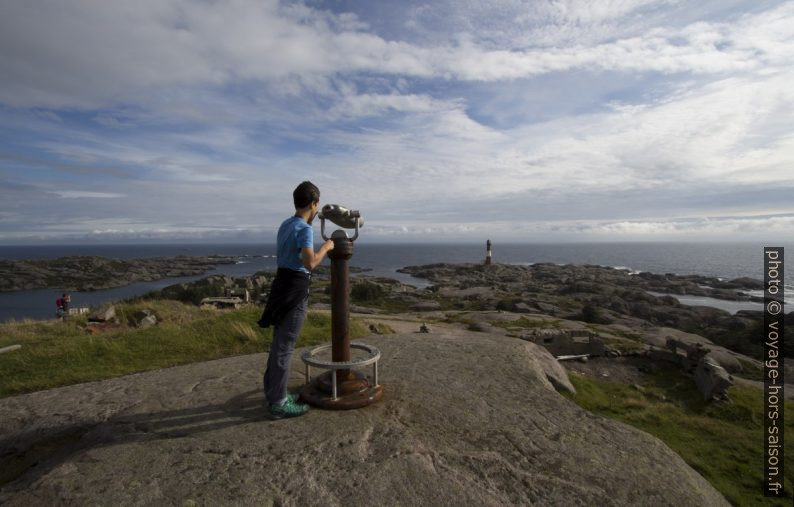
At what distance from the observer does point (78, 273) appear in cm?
6769

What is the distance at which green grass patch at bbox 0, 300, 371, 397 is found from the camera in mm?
6363

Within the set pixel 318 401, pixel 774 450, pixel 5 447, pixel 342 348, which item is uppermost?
pixel 342 348

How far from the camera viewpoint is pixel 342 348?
4703 millimetres

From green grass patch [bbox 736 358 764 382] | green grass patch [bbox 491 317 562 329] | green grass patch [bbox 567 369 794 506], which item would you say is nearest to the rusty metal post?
green grass patch [bbox 567 369 794 506]

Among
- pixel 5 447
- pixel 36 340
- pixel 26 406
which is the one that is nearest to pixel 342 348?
pixel 5 447

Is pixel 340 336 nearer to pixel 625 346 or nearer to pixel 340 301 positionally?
pixel 340 301

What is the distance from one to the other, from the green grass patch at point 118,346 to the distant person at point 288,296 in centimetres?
378

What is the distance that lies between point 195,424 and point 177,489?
1.14 metres

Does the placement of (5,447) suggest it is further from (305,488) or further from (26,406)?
(305,488)

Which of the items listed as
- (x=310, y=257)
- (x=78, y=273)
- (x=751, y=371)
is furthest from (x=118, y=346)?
(x=78, y=273)

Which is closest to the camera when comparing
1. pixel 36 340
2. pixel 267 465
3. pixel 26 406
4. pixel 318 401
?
pixel 267 465

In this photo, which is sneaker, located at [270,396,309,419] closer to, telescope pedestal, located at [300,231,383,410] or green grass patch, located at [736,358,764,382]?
telescope pedestal, located at [300,231,383,410]

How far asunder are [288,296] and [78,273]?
267ft

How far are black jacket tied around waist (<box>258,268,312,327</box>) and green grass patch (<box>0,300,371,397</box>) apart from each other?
3969 millimetres
